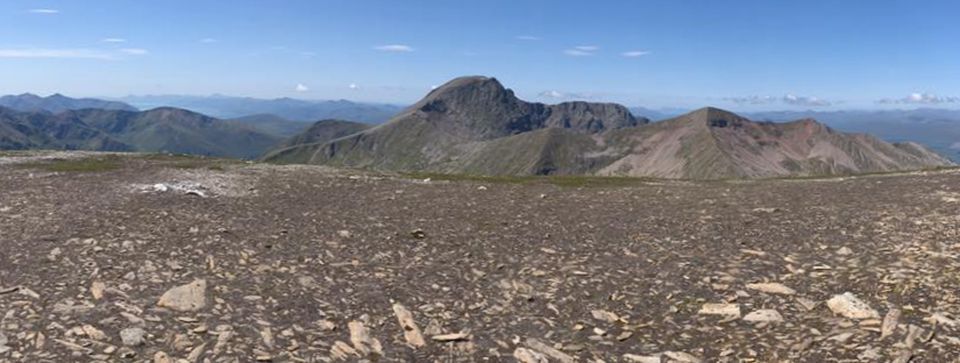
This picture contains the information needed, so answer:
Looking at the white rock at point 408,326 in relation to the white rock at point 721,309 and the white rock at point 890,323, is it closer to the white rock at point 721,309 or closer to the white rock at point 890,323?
the white rock at point 721,309

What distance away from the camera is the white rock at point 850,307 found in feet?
44.9

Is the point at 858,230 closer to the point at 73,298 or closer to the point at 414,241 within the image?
the point at 414,241

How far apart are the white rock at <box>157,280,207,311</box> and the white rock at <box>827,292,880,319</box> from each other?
1428 centimetres

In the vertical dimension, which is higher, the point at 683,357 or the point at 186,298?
the point at 186,298

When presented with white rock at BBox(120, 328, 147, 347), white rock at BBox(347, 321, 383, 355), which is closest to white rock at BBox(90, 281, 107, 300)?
white rock at BBox(120, 328, 147, 347)

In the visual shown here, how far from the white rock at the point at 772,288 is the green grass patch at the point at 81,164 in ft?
153

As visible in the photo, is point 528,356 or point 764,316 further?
point 764,316

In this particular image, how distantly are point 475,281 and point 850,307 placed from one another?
8922 millimetres

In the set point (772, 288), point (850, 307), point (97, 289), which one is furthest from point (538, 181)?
point (97, 289)

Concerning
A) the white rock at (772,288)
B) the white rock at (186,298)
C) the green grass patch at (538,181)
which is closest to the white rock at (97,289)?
the white rock at (186,298)

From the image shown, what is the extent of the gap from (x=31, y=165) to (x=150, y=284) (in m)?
43.5

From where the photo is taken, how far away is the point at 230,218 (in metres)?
25.0

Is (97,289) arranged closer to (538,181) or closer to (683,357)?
(683,357)

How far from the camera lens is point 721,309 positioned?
578 inches
